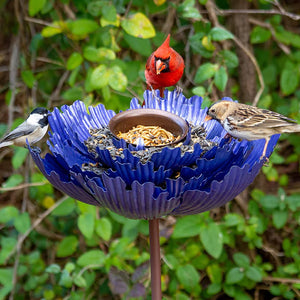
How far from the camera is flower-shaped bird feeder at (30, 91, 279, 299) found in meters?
1.37

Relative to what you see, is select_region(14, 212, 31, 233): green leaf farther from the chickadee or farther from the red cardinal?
the red cardinal

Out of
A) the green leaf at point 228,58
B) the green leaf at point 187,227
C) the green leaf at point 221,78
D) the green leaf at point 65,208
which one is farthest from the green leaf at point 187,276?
the green leaf at point 228,58

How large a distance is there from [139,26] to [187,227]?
1016 mm

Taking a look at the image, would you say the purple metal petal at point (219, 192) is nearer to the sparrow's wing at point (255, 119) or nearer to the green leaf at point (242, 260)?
the sparrow's wing at point (255, 119)

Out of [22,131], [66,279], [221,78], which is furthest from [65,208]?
[221,78]

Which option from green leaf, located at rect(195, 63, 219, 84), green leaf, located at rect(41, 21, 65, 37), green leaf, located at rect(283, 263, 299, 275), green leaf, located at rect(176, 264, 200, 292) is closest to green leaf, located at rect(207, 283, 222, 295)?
green leaf, located at rect(176, 264, 200, 292)

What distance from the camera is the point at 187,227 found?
2596 millimetres

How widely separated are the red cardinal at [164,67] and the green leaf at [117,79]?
1.32ft

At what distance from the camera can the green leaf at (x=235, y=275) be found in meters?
2.78

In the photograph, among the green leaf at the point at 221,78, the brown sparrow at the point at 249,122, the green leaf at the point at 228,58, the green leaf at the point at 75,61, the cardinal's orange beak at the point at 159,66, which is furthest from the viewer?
the green leaf at the point at 75,61

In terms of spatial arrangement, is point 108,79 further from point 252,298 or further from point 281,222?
point 252,298

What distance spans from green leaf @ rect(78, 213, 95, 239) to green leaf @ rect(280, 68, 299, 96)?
4.74 ft

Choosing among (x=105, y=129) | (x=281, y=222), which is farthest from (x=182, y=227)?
(x=105, y=129)

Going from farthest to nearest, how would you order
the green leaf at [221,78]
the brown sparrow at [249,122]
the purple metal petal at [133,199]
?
the green leaf at [221,78], the brown sparrow at [249,122], the purple metal petal at [133,199]
